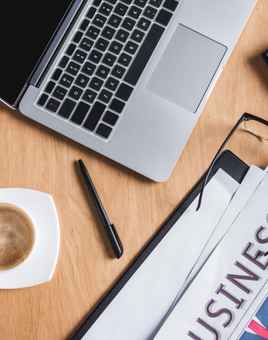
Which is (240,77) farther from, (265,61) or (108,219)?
(108,219)

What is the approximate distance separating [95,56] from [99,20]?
0.05 m

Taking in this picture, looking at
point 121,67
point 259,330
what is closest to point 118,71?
point 121,67

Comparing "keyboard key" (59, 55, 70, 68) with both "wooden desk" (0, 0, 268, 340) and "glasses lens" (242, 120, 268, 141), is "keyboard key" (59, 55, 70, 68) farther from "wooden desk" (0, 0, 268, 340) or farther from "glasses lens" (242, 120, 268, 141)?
"glasses lens" (242, 120, 268, 141)

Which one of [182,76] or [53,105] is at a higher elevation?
[182,76]

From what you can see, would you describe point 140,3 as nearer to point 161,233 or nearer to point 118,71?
point 118,71

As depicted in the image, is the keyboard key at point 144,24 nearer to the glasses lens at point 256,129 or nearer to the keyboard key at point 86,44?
the keyboard key at point 86,44

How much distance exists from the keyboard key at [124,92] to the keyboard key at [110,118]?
25 millimetres

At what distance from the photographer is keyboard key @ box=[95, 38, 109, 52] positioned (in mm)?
714

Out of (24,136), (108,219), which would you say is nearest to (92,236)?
(108,219)

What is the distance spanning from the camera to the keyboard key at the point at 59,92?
70 centimetres

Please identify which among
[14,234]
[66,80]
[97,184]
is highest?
[66,80]

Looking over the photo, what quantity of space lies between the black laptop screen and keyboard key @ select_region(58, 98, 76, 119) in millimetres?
63

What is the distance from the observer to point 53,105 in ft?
2.31

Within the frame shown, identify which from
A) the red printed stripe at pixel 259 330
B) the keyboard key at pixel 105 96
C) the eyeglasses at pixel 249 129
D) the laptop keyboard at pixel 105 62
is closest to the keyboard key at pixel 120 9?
the laptop keyboard at pixel 105 62
